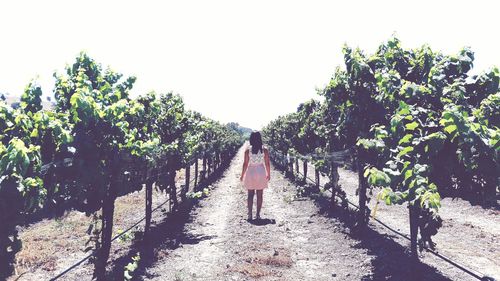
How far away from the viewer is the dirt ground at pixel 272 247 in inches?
306

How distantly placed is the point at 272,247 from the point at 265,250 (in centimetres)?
33

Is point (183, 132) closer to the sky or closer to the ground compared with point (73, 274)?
closer to the sky

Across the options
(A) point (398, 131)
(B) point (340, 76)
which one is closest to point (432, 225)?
(A) point (398, 131)

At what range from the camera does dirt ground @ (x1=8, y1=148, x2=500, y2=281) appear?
777 cm

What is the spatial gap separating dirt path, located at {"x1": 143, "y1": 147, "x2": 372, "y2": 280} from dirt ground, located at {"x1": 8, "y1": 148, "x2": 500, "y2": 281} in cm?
2

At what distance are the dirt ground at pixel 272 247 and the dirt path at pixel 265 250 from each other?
0.02 metres

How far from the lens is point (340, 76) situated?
9352 mm

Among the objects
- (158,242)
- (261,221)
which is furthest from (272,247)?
(158,242)

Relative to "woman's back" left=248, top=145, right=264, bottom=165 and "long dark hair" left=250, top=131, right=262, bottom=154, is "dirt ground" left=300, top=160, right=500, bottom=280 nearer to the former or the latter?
"woman's back" left=248, top=145, right=264, bottom=165

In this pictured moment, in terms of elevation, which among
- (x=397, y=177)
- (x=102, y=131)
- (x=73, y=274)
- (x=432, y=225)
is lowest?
(x=73, y=274)

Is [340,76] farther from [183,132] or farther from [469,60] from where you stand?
[183,132]

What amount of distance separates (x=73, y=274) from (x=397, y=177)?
6.69 metres

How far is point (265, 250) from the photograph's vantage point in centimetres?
918

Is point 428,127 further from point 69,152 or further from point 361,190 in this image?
point 69,152
